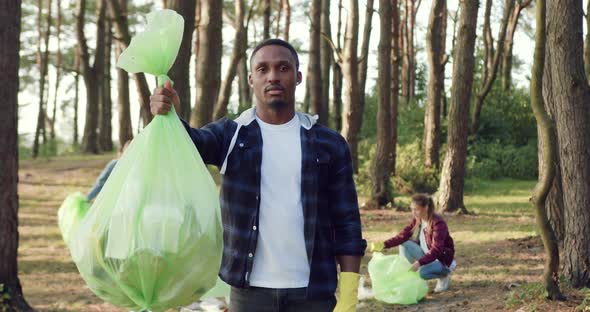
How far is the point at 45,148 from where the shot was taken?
26172mm

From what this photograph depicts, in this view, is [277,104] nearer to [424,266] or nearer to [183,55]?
[424,266]

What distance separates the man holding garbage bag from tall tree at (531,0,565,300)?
3339 millimetres

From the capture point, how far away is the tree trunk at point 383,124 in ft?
45.9

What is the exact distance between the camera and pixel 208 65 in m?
10.1

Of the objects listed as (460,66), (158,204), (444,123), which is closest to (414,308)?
(158,204)

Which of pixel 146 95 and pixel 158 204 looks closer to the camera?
pixel 158 204

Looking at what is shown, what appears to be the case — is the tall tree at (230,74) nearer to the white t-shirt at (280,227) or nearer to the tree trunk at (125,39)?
the tree trunk at (125,39)

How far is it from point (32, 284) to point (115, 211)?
6.31m

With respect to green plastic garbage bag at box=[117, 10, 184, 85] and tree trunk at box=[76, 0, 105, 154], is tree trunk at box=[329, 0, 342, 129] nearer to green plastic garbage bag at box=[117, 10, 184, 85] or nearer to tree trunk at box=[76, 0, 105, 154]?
tree trunk at box=[76, 0, 105, 154]

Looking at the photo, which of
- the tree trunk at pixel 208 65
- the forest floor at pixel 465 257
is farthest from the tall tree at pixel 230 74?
the forest floor at pixel 465 257

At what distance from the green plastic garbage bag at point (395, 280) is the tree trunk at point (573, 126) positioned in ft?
4.35

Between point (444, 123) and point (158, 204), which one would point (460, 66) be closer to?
point (444, 123)

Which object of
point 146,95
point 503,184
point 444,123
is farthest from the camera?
point 444,123

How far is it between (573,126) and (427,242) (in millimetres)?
1739
